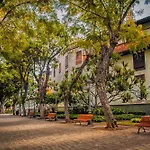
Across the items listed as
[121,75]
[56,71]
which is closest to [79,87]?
[121,75]

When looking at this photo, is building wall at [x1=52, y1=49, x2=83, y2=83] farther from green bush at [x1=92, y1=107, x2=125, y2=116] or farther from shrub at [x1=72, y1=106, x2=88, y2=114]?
green bush at [x1=92, y1=107, x2=125, y2=116]

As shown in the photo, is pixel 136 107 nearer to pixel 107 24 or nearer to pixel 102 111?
pixel 102 111

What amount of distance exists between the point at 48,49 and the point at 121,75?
935cm

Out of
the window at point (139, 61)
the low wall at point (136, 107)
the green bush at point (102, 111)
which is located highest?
the window at point (139, 61)

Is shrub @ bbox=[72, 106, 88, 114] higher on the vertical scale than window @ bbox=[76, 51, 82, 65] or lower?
lower

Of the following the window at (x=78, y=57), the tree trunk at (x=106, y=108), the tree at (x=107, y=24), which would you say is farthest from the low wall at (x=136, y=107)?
the window at (x=78, y=57)

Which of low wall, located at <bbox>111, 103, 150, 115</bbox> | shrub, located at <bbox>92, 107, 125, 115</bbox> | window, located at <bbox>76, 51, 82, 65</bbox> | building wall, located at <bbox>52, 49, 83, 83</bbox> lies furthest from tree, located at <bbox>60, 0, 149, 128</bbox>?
window, located at <bbox>76, 51, 82, 65</bbox>

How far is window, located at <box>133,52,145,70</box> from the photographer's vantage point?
86.6 feet

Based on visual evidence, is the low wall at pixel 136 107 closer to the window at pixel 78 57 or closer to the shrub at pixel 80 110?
the shrub at pixel 80 110

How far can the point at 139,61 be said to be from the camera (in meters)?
26.9

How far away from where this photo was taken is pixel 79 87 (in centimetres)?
2480

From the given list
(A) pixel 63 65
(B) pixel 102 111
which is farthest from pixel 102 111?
(A) pixel 63 65

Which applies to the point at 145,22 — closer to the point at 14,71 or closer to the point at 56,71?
the point at 14,71

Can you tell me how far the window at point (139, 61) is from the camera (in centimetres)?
2640
